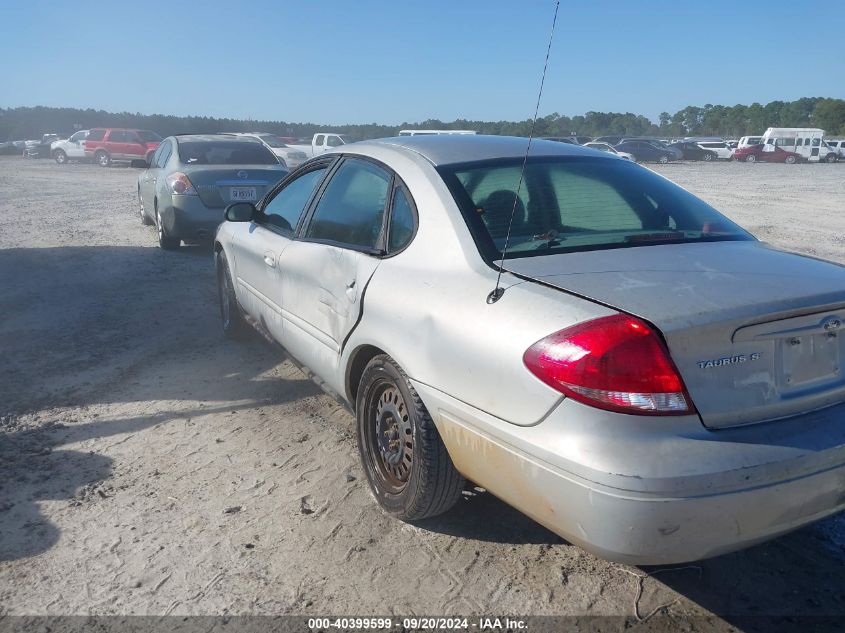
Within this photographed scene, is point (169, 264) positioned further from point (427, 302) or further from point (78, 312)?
point (427, 302)

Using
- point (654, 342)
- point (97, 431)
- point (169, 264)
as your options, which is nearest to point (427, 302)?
point (654, 342)

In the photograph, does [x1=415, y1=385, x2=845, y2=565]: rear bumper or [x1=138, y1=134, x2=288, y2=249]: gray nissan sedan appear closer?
[x1=415, y1=385, x2=845, y2=565]: rear bumper

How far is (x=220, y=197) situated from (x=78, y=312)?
3098 millimetres

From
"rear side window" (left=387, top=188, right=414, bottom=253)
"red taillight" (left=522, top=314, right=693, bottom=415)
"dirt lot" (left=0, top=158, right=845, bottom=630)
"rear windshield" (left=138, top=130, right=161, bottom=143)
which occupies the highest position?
"rear windshield" (left=138, top=130, right=161, bottom=143)

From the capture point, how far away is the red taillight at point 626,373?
2.20 m

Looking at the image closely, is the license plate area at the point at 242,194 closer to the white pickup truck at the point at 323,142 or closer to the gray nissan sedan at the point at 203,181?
the gray nissan sedan at the point at 203,181

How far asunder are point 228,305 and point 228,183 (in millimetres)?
4120

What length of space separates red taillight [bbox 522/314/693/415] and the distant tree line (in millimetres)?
37683

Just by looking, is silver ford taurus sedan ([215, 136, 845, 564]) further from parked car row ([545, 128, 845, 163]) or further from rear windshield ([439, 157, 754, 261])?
parked car row ([545, 128, 845, 163])

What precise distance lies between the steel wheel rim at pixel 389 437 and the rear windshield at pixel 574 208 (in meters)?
0.76

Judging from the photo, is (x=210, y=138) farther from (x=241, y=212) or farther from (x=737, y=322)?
(x=737, y=322)

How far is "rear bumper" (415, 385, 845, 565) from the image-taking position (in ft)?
6.95

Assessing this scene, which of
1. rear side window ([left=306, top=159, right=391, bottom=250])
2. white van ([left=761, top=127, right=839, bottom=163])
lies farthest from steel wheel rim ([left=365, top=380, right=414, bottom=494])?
white van ([left=761, top=127, right=839, bottom=163])

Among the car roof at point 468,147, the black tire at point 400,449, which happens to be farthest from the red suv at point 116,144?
the black tire at point 400,449
